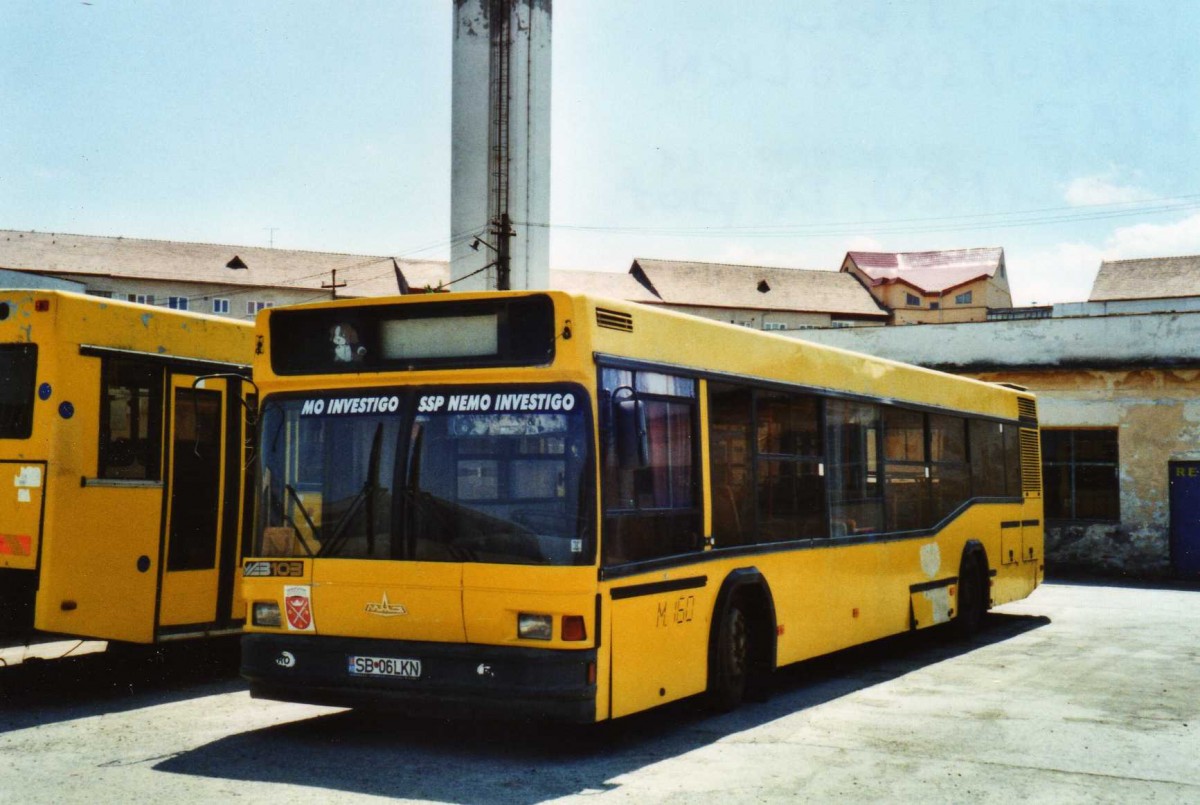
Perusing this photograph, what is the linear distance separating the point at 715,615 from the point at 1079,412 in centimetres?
1992

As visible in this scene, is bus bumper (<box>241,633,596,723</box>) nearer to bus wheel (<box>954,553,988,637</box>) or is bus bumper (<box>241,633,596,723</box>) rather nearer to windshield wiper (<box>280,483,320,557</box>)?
windshield wiper (<box>280,483,320,557</box>)

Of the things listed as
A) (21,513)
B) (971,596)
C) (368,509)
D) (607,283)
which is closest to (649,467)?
(368,509)

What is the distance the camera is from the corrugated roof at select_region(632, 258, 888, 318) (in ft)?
276

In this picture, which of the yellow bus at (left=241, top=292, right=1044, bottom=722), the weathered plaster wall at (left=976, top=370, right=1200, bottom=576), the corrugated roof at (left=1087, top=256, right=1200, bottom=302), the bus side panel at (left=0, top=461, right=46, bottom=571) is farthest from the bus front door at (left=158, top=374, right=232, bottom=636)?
the corrugated roof at (left=1087, top=256, right=1200, bottom=302)

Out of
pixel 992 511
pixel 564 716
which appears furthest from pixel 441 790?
pixel 992 511

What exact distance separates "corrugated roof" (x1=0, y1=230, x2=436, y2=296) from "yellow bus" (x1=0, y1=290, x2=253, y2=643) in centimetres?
6713

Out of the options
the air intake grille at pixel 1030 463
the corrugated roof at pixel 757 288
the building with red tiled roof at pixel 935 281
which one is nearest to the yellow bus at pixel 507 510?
the air intake grille at pixel 1030 463

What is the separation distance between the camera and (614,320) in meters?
7.73

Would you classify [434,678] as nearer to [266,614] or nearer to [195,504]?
[266,614]

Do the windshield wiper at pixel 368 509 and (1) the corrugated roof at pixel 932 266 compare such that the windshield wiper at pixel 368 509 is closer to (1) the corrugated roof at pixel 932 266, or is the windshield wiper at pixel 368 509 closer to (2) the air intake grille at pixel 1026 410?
(2) the air intake grille at pixel 1026 410

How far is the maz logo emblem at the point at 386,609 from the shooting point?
7.49 m

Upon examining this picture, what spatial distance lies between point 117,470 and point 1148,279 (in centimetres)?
7856

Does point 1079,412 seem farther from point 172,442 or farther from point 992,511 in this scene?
point 172,442

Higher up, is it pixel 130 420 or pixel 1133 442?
pixel 1133 442
